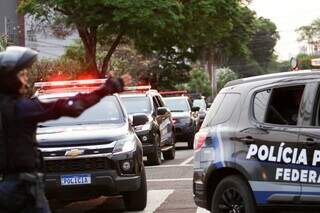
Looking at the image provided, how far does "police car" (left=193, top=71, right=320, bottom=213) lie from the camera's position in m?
6.82

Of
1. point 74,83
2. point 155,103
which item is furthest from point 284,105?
point 155,103

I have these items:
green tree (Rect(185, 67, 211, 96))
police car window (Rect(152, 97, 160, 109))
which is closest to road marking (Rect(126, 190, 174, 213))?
police car window (Rect(152, 97, 160, 109))

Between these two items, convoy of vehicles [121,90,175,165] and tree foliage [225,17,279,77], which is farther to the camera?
tree foliage [225,17,279,77]

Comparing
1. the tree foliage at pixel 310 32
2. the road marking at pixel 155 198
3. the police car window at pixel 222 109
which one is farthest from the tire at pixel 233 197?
the tree foliage at pixel 310 32

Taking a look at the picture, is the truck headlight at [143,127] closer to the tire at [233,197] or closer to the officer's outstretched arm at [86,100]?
the tire at [233,197]

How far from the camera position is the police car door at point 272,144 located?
6898 mm

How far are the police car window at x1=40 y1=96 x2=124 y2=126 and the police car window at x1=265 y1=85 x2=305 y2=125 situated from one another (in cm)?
319

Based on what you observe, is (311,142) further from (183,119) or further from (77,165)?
(183,119)

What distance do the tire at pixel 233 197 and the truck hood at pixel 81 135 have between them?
206 cm

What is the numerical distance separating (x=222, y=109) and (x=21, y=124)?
3803 mm

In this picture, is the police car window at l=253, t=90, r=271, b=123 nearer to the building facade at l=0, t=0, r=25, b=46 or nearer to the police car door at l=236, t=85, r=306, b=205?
the police car door at l=236, t=85, r=306, b=205

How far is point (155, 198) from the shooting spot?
36.4 ft

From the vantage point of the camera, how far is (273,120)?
7.30 m

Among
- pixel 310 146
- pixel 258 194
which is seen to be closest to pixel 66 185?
pixel 258 194
